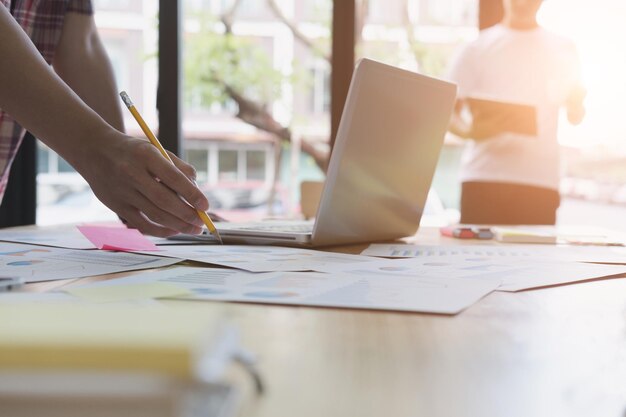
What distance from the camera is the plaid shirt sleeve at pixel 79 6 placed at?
61.2 inches

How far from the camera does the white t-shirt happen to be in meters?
2.36

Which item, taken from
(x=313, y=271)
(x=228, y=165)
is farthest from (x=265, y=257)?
(x=228, y=165)

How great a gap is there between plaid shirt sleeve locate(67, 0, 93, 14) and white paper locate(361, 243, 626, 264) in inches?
36.9

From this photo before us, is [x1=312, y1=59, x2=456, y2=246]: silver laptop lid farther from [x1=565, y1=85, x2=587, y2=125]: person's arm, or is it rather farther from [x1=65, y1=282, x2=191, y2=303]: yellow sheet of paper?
[x1=565, y1=85, x2=587, y2=125]: person's arm

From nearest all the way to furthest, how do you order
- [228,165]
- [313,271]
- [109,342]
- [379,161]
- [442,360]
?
[109,342] → [442,360] → [313,271] → [379,161] → [228,165]

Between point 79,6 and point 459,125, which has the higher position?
point 79,6

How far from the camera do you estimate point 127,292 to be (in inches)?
23.1

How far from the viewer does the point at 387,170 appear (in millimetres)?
A: 1165

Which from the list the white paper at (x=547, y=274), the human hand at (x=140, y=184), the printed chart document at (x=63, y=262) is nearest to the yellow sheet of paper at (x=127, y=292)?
the printed chart document at (x=63, y=262)

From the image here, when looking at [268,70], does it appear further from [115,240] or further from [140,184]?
[140,184]

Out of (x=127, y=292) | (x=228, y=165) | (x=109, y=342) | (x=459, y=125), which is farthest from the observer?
(x=228, y=165)

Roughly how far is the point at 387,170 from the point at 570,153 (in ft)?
11.5

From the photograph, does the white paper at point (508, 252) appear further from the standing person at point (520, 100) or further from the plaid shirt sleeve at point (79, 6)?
the standing person at point (520, 100)

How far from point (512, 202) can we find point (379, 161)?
4.61 ft
